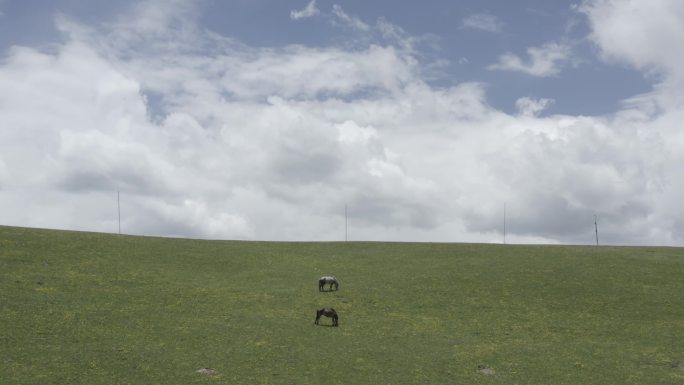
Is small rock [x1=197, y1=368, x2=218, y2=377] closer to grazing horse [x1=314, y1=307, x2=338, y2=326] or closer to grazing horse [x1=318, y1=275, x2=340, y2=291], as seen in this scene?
grazing horse [x1=314, y1=307, x2=338, y2=326]

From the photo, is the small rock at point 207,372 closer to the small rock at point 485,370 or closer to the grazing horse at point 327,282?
the small rock at point 485,370

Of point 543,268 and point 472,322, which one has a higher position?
point 543,268

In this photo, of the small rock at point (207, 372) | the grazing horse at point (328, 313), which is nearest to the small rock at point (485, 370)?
the grazing horse at point (328, 313)

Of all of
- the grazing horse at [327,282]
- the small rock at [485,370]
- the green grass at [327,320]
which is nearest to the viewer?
the green grass at [327,320]

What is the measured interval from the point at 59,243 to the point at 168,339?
28.3 m

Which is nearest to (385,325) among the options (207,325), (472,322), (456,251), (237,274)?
(472,322)

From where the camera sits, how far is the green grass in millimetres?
30812

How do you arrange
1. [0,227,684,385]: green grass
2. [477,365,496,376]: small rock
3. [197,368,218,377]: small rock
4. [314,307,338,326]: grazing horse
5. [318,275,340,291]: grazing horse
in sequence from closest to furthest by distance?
[197,368,218,377]: small rock < [0,227,684,385]: green grass < [477,365,496,376]: small rock < [314,307,338,326]: grazing horse < [318,275,340,291]: grazing horse

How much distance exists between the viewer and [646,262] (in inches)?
2421

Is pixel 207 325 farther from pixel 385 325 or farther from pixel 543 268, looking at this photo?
pixel 543 268

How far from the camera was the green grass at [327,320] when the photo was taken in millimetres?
30812

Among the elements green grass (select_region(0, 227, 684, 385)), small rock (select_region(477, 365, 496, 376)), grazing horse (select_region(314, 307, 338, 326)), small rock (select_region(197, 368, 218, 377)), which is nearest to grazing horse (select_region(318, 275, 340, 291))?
green grass (select_region(0, 227, 684, 385))

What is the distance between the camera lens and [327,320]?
4109 centimetres

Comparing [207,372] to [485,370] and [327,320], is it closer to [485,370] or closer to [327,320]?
[327,320]
